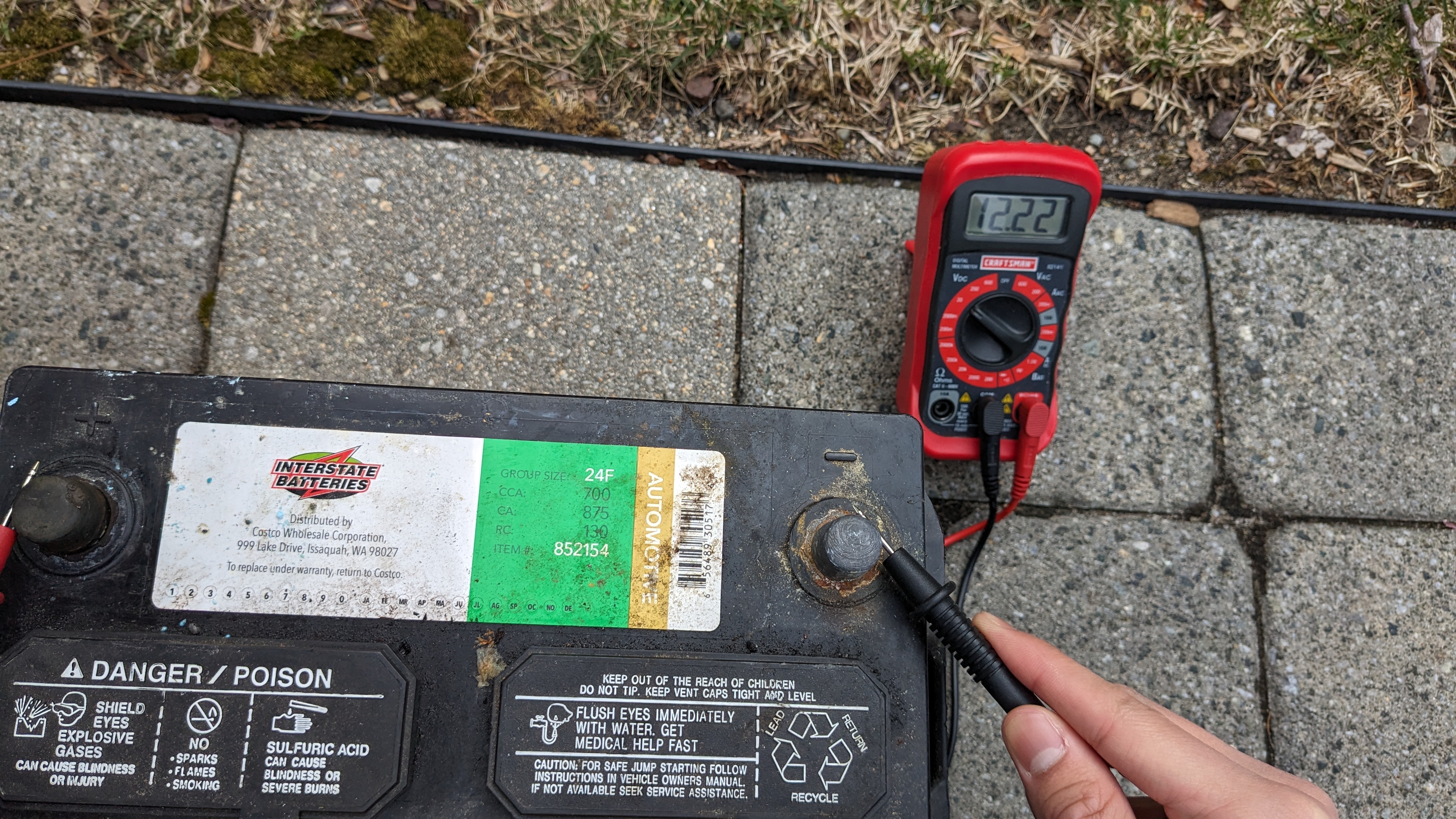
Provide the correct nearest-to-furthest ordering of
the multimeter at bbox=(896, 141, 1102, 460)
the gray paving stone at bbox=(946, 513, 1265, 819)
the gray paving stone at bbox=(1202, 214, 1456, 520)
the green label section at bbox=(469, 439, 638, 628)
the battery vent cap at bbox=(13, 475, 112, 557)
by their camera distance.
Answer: the battery vent cap at bbox=(13, 475, 112, 557), the green label section at bbox=(469, 439, 638, 628), the multimeter at bbox=(896, 141, 1102, 460), the gray paving stone at bbox=(946, 513, 1265, 819), the gray paving stone at bbox=(1202, 214, 1456, 520)

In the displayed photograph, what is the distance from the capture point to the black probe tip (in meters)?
1.01

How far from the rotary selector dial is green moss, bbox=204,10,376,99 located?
4.00 feet

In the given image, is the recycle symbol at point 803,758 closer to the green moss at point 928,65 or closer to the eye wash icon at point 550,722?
the eye wash icon at point 550,722

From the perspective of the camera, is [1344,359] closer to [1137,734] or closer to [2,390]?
[1137,734]

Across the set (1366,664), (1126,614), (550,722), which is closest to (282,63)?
(550,722)

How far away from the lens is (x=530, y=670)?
1.01 meters

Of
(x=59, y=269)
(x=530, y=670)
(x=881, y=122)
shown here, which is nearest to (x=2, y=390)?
(x=59, y=269)

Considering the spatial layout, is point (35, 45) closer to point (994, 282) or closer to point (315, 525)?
point (315, 525)

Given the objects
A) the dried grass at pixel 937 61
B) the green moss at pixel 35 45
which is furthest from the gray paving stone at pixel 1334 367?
the green moss at pixel 35 45

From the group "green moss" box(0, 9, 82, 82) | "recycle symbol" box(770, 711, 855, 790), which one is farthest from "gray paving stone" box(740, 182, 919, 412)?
"green moss" box(0, 9, 82, 82)

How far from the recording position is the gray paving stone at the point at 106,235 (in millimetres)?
1383

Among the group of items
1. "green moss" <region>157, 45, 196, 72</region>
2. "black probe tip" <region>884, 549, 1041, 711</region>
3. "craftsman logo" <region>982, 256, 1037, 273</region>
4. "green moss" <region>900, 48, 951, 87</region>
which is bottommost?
"black probe tip" <region>884, 549, 1041, 711</region>

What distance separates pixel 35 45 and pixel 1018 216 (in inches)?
71.3

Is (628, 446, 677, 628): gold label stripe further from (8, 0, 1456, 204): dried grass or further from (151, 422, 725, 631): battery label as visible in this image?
(8, 0, 1456, 204): dried grass
